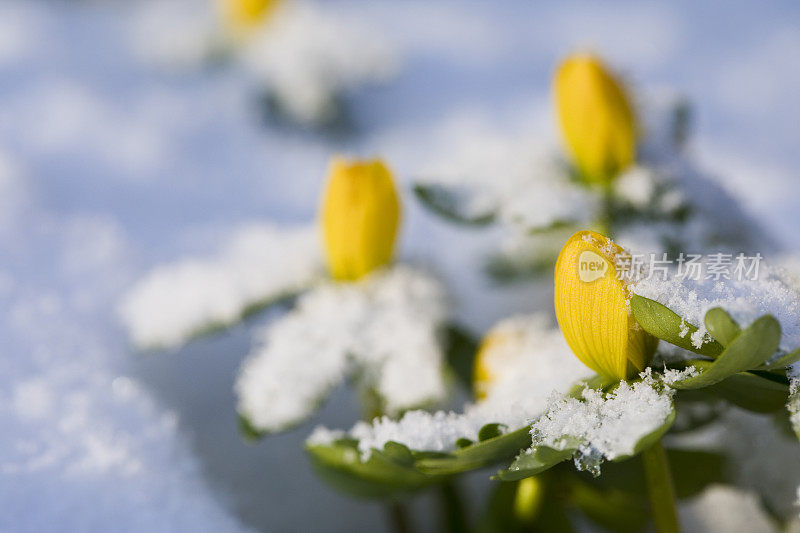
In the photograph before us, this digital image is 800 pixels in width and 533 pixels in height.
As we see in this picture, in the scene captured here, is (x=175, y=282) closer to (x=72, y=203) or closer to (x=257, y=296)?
(x=257, y=296)

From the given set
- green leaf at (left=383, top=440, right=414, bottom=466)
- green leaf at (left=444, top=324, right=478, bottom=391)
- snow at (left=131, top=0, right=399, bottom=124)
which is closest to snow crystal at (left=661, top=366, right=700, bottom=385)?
green leaf at (left=383, top=440, right=414, bottom=466)

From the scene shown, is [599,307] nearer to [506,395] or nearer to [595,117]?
[506,395]

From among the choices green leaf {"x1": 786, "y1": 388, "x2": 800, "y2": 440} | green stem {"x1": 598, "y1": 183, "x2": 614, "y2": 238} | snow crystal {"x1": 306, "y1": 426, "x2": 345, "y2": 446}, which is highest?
green stem {"x1": 598, "y1": 183, "x2": 614, "y2": 238}

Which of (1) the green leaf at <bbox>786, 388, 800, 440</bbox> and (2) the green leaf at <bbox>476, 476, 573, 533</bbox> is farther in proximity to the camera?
(2) the green leaf at <bbox>476, 476, 573, 533</bbox>

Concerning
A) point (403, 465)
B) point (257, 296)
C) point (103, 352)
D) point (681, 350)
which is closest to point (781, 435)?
point (681, 350)

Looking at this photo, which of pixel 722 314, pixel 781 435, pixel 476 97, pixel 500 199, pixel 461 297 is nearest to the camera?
pixel 722 314

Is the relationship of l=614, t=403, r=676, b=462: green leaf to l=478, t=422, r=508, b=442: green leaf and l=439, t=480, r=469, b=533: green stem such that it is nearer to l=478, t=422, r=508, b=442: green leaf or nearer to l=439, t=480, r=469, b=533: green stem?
l=478, t=422, r=508, b=442: green leaf

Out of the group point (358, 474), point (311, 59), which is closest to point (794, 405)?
point (358, 474)
